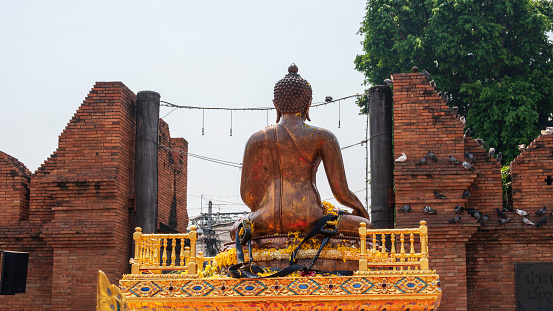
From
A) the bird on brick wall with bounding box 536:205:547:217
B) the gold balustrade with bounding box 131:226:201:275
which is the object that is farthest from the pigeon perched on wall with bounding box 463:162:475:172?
the gold balustrade with bounding box 131:226:201:275

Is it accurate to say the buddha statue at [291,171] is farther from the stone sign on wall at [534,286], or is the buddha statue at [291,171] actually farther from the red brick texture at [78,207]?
the red brick texture at [78,207]

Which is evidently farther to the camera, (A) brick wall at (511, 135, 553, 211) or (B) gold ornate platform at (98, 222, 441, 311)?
(A) brick wall at (511, 135, 553, 211)

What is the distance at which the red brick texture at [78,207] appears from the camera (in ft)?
42.2

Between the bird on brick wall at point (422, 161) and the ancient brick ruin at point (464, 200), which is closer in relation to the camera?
the ancient brick ruin at point (464, 200)

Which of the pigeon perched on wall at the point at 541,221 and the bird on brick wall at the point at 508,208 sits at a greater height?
the bird on brick wall at the point at 508,208

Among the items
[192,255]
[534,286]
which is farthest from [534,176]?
[192,255]

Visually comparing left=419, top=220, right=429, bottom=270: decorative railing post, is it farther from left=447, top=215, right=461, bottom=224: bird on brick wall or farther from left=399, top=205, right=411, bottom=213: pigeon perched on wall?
left=399, top=205, right=411, bottom=213: pigeon perched on wall

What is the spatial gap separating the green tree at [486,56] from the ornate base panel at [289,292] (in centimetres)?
1283

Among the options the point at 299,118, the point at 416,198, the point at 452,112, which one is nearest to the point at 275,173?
the point at 299,118

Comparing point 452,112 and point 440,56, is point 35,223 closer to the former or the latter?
point 452,112

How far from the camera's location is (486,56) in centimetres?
1909

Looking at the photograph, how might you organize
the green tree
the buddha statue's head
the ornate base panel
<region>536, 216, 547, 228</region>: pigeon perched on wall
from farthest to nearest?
the green tree < <region>536, 216, 547, 228</region>: pigeon perched on wall < the buddha statue's head < the ornate base panel

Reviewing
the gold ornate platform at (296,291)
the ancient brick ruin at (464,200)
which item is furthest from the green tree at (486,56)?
the gold ornate platform at (296,291)

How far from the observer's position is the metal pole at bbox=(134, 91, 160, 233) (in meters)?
14.0
